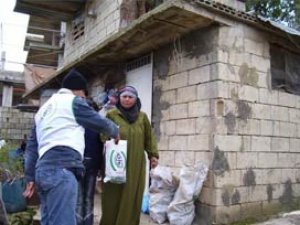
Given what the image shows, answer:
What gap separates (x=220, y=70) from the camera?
4.96 metres

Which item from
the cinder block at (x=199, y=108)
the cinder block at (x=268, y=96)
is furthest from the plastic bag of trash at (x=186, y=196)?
the cinder block at (x=268, y=96)

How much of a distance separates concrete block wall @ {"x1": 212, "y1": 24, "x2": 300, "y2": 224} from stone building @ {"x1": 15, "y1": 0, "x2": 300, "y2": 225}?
0.01m

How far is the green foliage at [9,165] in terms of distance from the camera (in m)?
5.82

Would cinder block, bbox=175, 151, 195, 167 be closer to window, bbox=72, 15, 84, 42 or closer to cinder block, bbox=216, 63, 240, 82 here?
cinder block, bbox=216, 63, 240, 82

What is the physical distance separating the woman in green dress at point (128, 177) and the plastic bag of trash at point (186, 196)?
2.58 ft

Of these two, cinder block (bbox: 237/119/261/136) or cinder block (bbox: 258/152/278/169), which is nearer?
cinder block (bbox: 237/119/261/136)

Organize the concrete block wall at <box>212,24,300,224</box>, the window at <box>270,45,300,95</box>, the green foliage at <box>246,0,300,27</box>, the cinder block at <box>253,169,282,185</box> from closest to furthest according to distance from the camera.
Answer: the concrete block wall at <box>212,24,300,224</box> → the cinder block at <box>253,169,282,185</box> → the window at <box>270,45,300,95</box> → the green foliage at <box>246,0,300,27</box>

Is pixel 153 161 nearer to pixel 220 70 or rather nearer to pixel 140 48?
pixel 220 70

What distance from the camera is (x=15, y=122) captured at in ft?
47.1

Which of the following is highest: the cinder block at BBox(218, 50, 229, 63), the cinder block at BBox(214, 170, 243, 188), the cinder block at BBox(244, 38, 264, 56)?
the cinder block at BBox(244, 38, 264, 56)

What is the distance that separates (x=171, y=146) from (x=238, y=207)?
1.25 meters

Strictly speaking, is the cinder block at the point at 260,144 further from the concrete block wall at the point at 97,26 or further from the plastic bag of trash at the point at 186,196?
the concrete block wall at the point at 97,26

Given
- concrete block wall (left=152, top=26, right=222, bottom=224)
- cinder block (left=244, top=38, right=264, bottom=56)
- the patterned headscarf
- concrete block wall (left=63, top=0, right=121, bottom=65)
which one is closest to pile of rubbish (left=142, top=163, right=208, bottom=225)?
concrete block wall (left=152, top=26, right=222, bottom=224)

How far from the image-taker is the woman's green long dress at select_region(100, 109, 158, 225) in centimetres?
409
